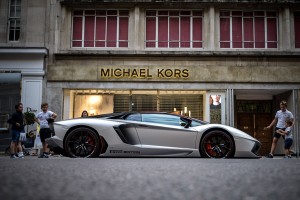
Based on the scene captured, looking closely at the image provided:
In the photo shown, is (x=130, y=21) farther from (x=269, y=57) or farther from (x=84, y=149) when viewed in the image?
(x=84, y=149)

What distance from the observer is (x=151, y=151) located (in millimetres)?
9312

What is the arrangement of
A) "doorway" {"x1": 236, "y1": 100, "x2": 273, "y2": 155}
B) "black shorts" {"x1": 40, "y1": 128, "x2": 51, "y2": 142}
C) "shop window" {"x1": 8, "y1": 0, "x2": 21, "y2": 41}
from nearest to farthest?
"black shorts" {"x1": 40, "y1": 128, "x2": 51, "y2": 142}, "shop window" {"x1": 8, "y1": 0, "x2": 21, "y2": 41}, "doorway" {"x1": 236, "y1": 100, "x2": 273, "y2": 155}

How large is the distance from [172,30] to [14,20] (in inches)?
272

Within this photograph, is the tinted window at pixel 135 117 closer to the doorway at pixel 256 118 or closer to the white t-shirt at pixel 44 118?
the white t-shirt at pixel 44 118

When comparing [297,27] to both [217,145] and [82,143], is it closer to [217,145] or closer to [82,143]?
[217,145]

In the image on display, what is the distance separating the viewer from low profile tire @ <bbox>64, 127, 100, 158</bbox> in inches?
365

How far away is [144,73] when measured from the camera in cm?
1734

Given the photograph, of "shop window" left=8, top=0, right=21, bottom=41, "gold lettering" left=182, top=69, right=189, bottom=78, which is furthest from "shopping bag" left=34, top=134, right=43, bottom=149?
"gold lettering" left=182, top=69, right=189, bottom=78

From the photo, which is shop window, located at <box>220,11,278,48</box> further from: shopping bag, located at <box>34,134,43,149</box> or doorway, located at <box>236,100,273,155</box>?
shopping bag, located at <box>34,134,43,149</box>

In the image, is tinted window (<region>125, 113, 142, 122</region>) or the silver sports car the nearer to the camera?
the silver sports car

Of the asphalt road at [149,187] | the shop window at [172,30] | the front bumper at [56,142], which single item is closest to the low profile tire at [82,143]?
the front bumper at [56,142]

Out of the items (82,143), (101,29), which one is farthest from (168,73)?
(82,143)

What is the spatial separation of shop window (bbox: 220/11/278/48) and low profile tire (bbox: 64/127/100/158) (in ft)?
33.5

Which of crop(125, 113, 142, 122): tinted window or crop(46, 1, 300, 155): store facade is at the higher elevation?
crop(46, 1, 300, 155): store facade
